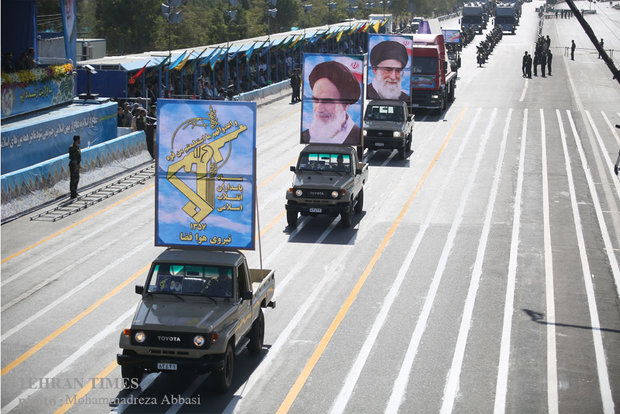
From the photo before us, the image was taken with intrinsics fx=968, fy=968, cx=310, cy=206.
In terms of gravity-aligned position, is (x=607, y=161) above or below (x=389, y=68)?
below

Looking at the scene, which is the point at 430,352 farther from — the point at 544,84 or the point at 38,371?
the point at 544,84

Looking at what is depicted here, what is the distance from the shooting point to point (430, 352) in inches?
666

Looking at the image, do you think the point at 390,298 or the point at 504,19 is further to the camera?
the point at 504,19

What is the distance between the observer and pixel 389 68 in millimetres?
39875

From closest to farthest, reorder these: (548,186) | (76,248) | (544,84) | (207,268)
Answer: (207,268) → (76,248) → (548,186) → (544,84)

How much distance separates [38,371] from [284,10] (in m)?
97.0

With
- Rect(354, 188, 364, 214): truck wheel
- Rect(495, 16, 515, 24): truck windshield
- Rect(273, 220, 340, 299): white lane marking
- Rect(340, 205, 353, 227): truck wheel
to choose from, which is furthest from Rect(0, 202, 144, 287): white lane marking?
Rect(495, 16, 515, 24): truck windshield

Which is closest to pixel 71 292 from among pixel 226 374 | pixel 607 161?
pixel 226 374

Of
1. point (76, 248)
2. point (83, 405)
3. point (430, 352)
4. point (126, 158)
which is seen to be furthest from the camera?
point (126, 158)

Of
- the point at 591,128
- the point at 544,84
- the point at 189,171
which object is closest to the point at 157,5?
the point at 544,84

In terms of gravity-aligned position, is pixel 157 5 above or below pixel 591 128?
above

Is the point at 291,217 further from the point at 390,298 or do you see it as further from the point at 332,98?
the point at 390,298

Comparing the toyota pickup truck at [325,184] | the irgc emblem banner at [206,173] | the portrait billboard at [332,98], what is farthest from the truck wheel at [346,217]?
the irgc emblem banner at [206,173]

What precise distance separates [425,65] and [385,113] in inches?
474
